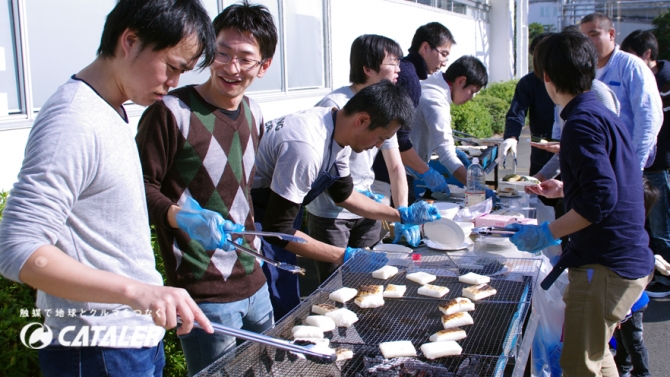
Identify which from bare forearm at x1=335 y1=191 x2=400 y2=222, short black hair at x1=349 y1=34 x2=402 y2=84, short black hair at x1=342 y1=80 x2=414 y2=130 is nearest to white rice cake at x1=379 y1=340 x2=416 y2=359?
short black hair at x1=342 y1=80 x2=414 y2=130

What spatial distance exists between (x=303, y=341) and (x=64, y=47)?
3763mm

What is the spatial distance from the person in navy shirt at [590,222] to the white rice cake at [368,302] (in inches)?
31.9

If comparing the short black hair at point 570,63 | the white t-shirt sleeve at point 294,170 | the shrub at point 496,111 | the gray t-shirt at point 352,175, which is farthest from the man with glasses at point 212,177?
the shrub at point 496,111

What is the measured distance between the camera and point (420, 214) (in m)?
3.28

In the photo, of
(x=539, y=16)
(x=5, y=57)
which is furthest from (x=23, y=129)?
(x=539, y=16)

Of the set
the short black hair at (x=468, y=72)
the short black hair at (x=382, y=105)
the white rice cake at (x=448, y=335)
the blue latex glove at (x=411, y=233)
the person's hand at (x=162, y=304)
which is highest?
the short black hair at (x=468, y=72)

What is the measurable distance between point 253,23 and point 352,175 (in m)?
1.45

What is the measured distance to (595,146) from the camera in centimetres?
244

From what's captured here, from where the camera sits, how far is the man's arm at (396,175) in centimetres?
404

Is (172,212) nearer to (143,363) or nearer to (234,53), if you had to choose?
(143,363)

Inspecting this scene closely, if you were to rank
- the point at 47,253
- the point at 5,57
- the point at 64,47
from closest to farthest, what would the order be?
the point at 47,253 < the point at 5,57 < the point at 64,47

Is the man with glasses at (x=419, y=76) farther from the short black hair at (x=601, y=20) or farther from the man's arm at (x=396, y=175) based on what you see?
the short black hair at (x=601, y=20)

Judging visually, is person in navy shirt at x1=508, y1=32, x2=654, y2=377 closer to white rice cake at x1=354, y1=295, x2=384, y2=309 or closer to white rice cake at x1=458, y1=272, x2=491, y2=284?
white rice cake at x1=458, y1=272, x2=491, y2=284

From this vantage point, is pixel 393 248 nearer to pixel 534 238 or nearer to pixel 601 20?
pixel 534 238
